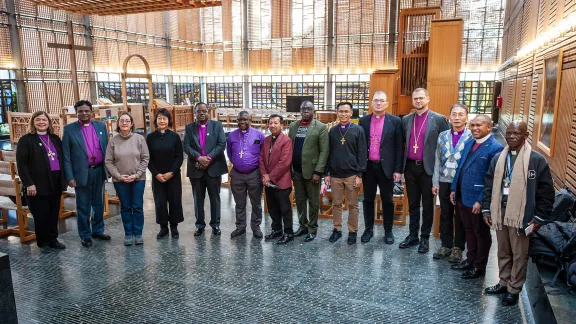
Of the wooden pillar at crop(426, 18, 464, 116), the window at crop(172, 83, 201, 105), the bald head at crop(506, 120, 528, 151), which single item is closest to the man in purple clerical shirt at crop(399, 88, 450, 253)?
the bald head at crop(506, 120, 528, 151)

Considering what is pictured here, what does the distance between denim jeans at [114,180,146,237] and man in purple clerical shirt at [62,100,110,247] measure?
1.07ft

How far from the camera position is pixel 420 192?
4418mm

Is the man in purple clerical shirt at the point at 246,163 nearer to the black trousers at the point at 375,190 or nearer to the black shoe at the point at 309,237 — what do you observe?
the black shoe at the point at 309,237

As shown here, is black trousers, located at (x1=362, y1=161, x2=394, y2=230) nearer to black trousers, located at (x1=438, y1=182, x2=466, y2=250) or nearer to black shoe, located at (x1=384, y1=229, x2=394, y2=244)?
black shoe, located at (x1=384, y1=229, x2=394, y2=244)

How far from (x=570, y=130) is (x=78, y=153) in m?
5.41

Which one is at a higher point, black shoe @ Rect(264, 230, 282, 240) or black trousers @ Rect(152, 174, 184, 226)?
black trousers @ Rect(152, 174, 184, 226)

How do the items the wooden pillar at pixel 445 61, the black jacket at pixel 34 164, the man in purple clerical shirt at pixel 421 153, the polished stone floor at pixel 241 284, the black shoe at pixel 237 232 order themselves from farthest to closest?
the wooden pillar at pixel 445 61, the black shoe at pixel 237 232, the black jacket at pixel 34 164, the man in purple clerical shirt at pixel 421 153, the polished stone floor at pixel 241 284

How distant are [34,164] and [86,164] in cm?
51

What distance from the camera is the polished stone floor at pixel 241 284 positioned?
10.4 ft

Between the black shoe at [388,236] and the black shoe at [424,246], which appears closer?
the black shoe at [424,246]

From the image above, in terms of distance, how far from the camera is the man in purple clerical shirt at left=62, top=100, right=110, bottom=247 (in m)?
4.51

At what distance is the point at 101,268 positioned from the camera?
13.4 ft

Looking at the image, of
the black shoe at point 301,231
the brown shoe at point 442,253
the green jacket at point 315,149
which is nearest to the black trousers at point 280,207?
the black shoe at point 301,231

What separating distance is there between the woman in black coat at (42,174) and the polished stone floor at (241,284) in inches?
9.7
